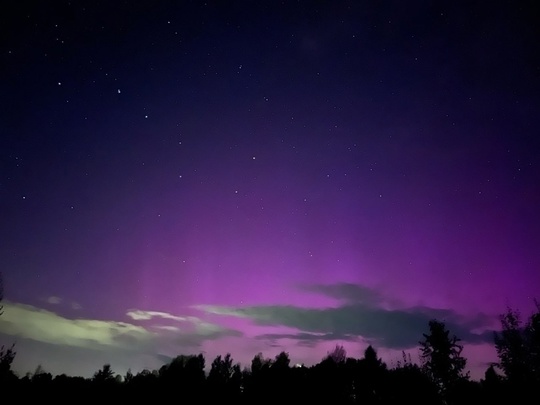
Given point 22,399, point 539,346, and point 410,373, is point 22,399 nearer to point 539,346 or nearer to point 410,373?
point 410,373

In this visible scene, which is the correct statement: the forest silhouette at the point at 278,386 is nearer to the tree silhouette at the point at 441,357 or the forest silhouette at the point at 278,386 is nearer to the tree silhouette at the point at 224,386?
the tree silhouette at the point at 224,386

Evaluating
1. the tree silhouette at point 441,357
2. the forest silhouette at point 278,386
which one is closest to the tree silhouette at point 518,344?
the tree silhouette at point 441,357

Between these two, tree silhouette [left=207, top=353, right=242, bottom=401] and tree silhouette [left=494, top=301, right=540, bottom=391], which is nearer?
tree silhouette [left=207, top=353, right=242, bottom=401]

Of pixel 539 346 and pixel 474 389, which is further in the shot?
pixel 539 346

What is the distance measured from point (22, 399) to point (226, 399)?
32.3ft

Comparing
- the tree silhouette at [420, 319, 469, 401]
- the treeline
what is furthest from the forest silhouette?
the tree silhouette at [420, 319, 469, 401]

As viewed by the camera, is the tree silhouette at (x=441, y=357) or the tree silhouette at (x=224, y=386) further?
the tree silhouette at (x=441, y=357)

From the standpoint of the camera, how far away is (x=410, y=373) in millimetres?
15930


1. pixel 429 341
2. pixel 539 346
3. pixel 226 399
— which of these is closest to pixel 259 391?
pixel 226 399

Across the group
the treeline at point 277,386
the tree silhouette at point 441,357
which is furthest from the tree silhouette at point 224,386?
the tree silhouette at point 441,357

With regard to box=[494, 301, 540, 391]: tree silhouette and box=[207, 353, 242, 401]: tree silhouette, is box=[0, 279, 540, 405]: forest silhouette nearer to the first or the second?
box=[207, 353, 242, 401]: tree silhouette

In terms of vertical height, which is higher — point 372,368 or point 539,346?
point 539,346

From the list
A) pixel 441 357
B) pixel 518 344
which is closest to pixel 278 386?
pixel 441 357

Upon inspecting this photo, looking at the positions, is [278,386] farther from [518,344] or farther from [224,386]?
[518,344]
